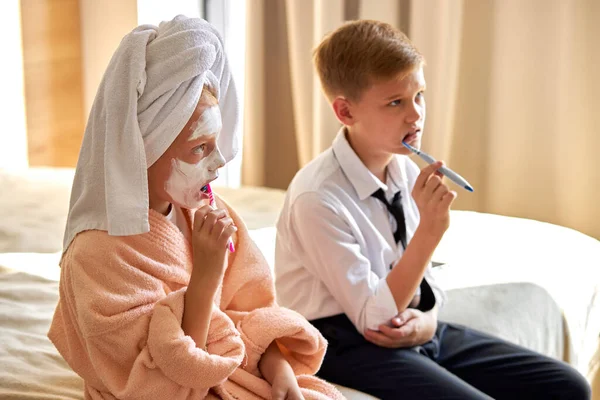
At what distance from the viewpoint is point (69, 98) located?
11.6 feet

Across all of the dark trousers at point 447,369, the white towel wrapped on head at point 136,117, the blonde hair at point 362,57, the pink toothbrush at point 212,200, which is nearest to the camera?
the white towel wrapped on head at point 136,117

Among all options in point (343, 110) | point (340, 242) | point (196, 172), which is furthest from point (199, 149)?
point (343, 110)

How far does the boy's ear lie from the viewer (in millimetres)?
1588

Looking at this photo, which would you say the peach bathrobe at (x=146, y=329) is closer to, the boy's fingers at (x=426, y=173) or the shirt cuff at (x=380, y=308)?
the shirt cuff at (x=380, y=308)

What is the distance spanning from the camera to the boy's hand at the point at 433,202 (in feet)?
4.72

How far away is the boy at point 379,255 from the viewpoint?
1441 mm

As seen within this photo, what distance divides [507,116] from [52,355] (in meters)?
1.69

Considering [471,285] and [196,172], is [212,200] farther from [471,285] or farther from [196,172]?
[471,285]

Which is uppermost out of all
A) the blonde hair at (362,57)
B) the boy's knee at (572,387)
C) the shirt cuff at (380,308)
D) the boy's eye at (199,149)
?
the blonde hair at (362,57)

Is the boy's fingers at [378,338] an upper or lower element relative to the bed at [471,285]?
upper

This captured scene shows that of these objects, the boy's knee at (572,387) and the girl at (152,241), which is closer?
the girl at (152,241)

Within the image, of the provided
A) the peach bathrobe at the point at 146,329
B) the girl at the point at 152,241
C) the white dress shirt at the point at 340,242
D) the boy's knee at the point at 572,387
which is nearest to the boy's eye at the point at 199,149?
the girl at the point at 152,241

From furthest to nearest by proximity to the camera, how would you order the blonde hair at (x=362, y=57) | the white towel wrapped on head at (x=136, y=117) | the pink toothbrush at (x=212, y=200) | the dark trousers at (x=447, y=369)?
the blonde hair at (x=362, y=57) → the dark trousers at (x=447, y=369) → the pink toothbrush at (x=212, y=200) → the white towel wrapped on head at (x=136, y=117)

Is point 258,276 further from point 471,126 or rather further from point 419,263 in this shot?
point 471,126
